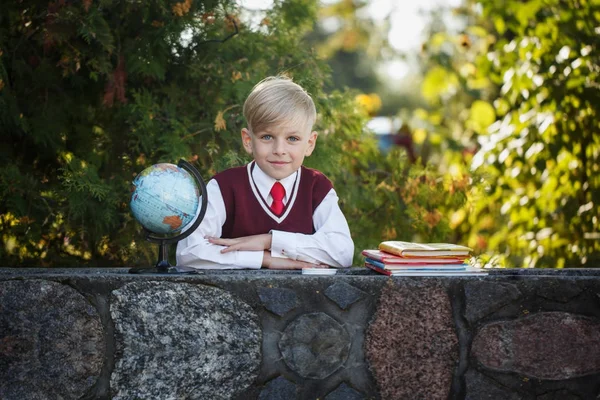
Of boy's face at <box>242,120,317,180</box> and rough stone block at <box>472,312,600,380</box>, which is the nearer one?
rough stone block at <box>472,312,600,380</box>

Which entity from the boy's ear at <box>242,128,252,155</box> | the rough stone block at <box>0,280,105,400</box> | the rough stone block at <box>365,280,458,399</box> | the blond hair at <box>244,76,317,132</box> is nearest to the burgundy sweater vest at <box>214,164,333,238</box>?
the boy's ear at <box>242,128,252,155</box>

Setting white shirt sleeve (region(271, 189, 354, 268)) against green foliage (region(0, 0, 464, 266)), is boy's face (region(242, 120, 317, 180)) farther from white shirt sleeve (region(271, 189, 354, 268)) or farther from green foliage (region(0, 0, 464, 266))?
green foliage (region(0, 0, 464, 266))

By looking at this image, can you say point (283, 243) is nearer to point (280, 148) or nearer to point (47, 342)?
point (280, 148)

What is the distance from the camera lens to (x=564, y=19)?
21.2 feet

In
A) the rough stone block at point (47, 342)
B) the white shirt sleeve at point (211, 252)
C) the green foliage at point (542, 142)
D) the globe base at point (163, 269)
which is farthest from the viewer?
the green foliage at point (542, 142)

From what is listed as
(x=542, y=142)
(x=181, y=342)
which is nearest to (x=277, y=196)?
(x=181, y=342)

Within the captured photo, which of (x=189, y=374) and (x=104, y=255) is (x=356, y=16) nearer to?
(x=104, y=255)

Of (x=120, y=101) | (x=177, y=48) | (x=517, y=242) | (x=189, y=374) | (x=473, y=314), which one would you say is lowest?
(x=189, y=374)

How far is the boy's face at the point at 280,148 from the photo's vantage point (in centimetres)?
373

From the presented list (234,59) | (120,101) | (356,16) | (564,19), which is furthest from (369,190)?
(356,16)

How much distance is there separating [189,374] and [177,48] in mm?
2501

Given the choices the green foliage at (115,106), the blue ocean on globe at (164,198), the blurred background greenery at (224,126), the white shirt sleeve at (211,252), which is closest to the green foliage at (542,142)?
the blurred background greenery at (224,126)

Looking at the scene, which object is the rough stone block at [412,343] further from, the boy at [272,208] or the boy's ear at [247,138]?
the boy's ear at [247,138]

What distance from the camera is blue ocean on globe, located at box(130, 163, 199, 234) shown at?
338 centimetres
